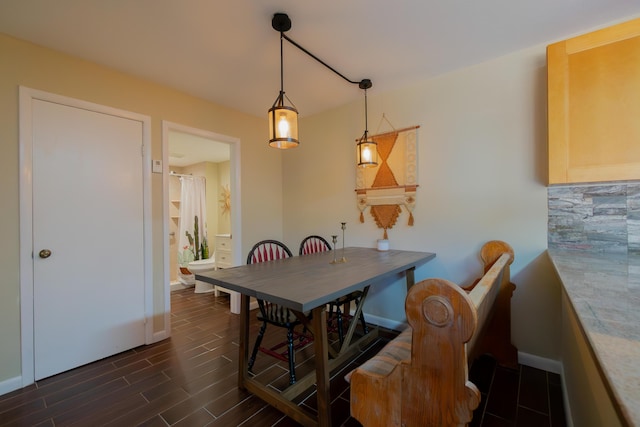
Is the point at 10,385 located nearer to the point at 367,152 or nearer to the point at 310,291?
the point at 310,291

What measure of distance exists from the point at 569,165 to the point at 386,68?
5.14 feet

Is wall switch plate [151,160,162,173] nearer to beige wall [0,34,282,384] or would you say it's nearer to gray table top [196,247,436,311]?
beige wall [0,34,282,384]

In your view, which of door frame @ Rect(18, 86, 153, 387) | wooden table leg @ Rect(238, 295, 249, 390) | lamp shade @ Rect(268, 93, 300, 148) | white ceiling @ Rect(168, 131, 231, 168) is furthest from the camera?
white ceiling @ Rect(168, 131, 231, 168)

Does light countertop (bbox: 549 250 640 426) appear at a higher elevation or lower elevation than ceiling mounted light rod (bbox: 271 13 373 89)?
lower

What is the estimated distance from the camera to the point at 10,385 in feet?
6.09

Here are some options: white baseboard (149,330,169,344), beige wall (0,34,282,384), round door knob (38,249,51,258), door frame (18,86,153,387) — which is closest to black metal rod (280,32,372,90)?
beige wall (0,34,282,384)

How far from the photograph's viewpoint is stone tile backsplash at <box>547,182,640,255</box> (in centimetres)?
173

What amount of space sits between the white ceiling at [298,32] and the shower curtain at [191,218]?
286 centimetres

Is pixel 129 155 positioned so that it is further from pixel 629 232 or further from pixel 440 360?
pixel 629 232

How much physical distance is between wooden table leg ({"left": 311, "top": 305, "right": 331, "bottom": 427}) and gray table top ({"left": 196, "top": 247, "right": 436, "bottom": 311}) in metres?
0.15

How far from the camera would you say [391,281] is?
9.13ft

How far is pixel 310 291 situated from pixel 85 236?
6.89ft

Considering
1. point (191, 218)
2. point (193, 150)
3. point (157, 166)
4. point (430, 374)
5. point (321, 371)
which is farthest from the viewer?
point (191, 218)

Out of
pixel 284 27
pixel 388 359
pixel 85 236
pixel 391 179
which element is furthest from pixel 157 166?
pixel 388 359
